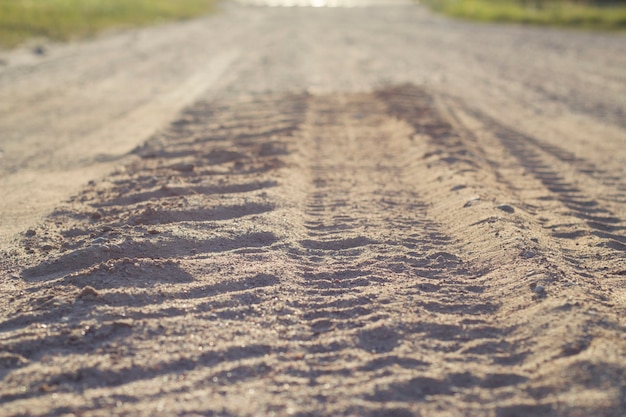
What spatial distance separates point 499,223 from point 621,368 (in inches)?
72.8

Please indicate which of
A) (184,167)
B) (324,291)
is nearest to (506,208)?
(324,291)

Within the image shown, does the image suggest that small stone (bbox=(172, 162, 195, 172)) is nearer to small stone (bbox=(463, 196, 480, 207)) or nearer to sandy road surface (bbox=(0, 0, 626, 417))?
sandy road surface (bbox=(0, 0, 626, 417))

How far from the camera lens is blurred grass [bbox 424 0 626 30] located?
21.8 meters

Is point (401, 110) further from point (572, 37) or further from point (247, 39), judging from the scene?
point (572, 37)

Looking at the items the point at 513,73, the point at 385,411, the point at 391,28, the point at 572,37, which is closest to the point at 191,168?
the point at 385,411

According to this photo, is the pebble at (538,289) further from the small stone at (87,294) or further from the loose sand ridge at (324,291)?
the small stone at (87,294)

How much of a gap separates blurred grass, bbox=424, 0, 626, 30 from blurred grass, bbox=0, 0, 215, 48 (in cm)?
1098

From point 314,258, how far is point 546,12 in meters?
23.3

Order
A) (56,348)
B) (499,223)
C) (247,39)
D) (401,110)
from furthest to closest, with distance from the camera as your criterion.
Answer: (247,39)
(401,110)
(499,223)
(56,348)

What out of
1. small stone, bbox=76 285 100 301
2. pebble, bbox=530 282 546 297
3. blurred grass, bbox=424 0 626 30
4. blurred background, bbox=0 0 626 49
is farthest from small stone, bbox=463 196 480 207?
blurred grass, bbox=424 0 626 30

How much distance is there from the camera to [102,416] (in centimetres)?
281

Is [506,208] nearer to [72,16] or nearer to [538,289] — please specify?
[538,289]

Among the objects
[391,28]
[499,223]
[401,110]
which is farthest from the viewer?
[391,28]

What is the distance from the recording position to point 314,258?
4344mm
